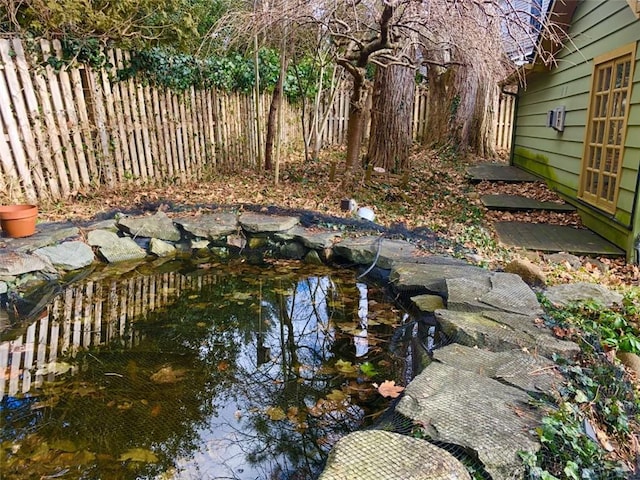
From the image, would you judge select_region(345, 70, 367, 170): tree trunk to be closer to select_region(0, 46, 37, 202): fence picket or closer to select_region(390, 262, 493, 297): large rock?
select_region(390, 262, 493, 297): large rock

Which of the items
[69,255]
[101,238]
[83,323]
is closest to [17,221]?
[69,255]

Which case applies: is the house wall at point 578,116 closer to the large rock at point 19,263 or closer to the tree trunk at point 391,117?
the tree trunk at point 391,117

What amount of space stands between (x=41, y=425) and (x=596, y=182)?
5997 mm

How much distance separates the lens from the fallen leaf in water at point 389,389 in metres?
2.41

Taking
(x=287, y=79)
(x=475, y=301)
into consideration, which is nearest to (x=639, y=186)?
(x=475, y=301)

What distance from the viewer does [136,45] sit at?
5.96m

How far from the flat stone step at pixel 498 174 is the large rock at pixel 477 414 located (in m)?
6.59

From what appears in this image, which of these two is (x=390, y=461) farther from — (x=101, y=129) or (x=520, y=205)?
(x=520, y=205)

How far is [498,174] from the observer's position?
8430mm

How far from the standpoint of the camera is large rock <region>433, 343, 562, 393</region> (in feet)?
6.63

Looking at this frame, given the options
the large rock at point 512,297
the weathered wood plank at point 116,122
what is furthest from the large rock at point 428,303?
the weathered wood plank at point 116,122

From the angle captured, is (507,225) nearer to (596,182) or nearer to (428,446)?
(596,182)

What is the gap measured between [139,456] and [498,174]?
797cm

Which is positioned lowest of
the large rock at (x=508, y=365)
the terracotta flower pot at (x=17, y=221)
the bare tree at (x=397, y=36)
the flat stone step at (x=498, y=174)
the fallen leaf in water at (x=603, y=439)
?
the fallen leaf in water at (x=603, y=439)
